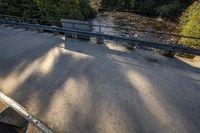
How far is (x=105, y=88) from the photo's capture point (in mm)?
6051

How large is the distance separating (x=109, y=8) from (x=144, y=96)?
43939 millimetres

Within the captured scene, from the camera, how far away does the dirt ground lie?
4.74m

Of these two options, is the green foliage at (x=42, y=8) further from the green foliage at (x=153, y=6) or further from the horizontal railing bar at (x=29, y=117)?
the horizontal railing bar at (x=29, y=117)

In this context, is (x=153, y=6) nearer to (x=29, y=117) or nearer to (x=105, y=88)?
(x=105, y=88)

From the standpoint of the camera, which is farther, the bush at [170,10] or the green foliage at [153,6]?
the green foliage at [153,6]

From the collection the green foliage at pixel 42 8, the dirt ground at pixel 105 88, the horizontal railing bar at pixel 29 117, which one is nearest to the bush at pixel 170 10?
the green foliage at pixel 42 8

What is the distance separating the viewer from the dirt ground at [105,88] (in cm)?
474

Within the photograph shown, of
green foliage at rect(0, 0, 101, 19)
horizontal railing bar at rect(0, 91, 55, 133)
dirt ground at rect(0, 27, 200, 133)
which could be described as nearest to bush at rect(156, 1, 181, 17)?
green foliage at rect(0, 0, 101, 19)

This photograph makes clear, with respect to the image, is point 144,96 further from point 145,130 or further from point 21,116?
point 21,116

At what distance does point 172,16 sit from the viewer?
33.7m

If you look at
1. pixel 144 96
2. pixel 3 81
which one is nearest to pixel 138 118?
pixel 144 96

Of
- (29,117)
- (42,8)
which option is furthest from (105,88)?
(42,8)

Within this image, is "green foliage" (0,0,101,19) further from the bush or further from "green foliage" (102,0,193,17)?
"green foliage" (102,0,193,17)

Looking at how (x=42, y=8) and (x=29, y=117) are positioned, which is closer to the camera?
(x=29, y=117)
